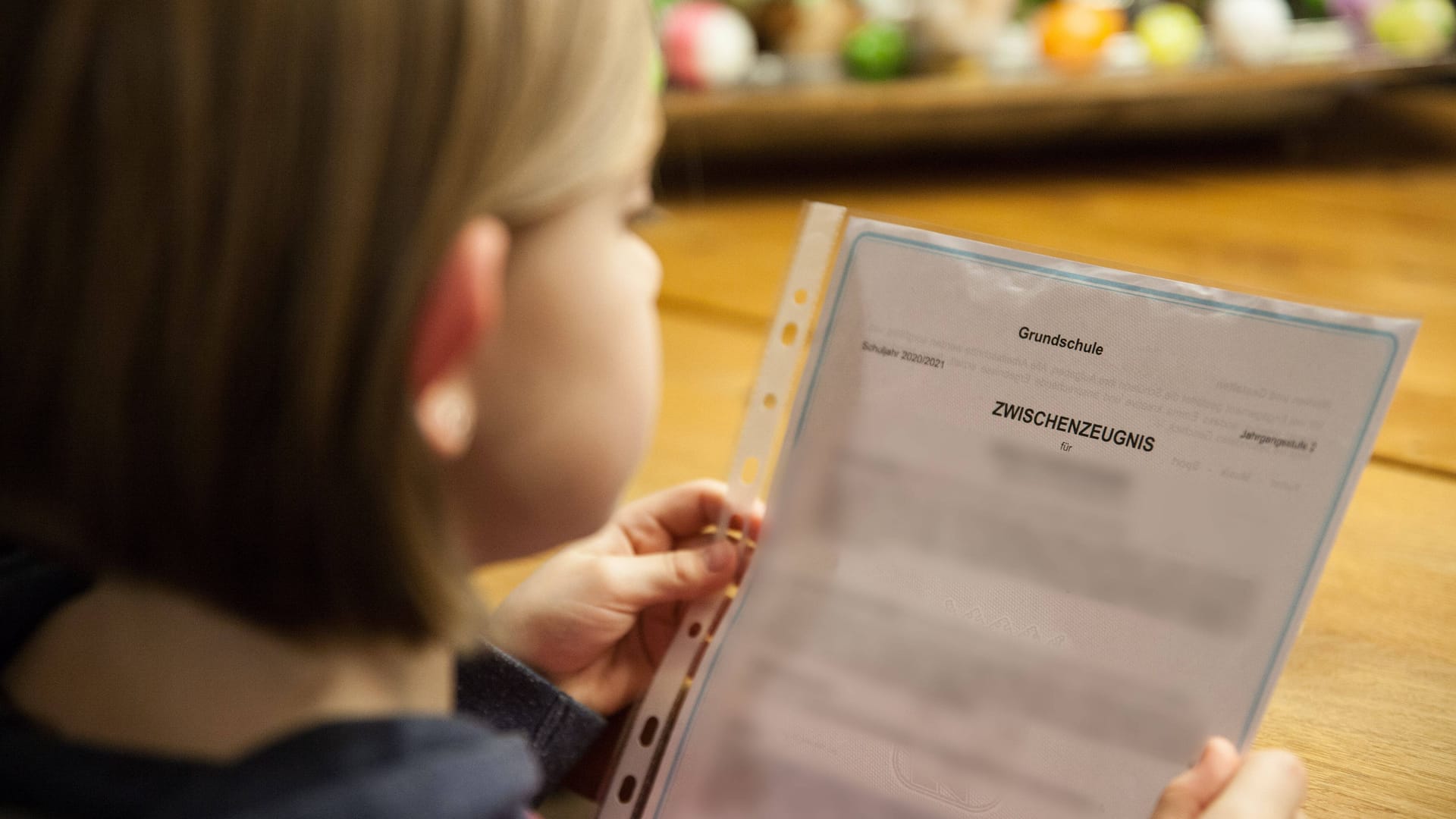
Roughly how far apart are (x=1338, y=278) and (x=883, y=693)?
0.61 meters

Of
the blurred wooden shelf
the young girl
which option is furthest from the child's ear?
the blurred wooden shelf

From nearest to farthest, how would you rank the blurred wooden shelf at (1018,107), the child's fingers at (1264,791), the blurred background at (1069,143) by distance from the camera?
the child's fingers at (1264,791) → the blurred background at (1069,143) → the blurred wooden shelf at (1018,107)

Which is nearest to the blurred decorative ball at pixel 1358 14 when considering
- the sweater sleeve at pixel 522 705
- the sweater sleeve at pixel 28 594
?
the sweater sleeve at pixel 522 705

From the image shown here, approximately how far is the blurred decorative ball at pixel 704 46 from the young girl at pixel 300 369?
0.79 m

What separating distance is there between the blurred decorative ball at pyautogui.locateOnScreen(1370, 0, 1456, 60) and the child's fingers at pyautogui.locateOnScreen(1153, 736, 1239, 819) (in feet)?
3.05

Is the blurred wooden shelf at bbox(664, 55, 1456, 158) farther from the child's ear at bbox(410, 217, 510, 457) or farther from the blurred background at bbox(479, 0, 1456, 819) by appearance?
the child's ear at bbox(410, 217, 510, 457)

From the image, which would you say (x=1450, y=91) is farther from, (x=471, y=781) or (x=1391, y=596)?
(x=471, y=781)

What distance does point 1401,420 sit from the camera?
2.13ft

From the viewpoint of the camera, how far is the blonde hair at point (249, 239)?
25 cm

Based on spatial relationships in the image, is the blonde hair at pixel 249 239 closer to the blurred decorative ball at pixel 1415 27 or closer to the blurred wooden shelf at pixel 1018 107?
the blurred wooden shelf at pixel 1018 107

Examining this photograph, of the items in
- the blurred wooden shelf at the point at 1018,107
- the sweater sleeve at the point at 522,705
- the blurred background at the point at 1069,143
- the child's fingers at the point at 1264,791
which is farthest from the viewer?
the blurred wooden shelf at the point at 1018,107

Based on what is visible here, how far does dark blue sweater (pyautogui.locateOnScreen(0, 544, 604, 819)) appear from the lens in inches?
11.0

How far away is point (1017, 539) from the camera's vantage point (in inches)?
15.8

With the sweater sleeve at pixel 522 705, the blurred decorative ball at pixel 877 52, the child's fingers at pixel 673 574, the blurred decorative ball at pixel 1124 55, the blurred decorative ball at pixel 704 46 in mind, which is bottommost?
the sweater sleeve at pixel 522 705
